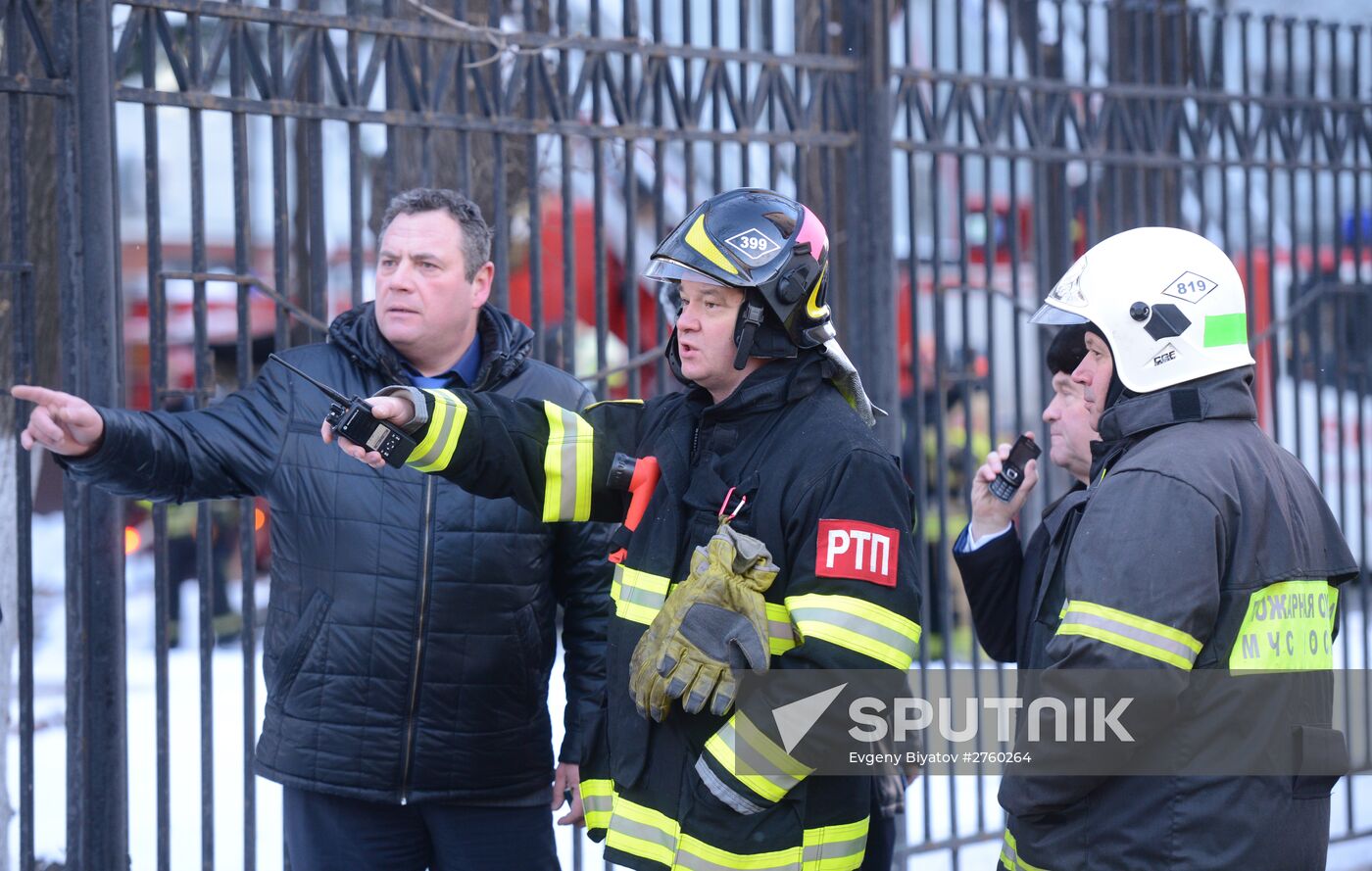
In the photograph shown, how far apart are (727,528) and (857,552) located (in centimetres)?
24

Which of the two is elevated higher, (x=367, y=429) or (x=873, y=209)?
(x=873, y=209)

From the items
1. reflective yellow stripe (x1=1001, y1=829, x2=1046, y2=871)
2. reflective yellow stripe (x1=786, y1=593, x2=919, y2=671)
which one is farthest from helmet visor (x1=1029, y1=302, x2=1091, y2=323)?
reflective yellow stripe (x1=1001, y1=829, x2=1046, y2=871)

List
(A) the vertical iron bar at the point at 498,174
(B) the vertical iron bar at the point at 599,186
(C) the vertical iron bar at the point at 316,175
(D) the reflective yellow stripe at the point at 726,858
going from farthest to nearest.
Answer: (B) the vertical iron bar at the point at 599,186
(A) the vertical iron bar at the point at 498,174
(C) the vertical iron bar at the point at 316,175
(D) the reflective yellow stripe at the point at 726,858

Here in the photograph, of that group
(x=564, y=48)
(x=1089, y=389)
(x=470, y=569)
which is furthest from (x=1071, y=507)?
(x=564, y=48)

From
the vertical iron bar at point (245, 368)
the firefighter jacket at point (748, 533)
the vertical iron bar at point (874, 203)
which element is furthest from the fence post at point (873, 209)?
the firefighter jacket at point (748, 533)

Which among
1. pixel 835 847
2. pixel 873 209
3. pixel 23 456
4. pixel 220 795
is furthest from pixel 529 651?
pixel 220 795

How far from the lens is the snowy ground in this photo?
17.8 feet

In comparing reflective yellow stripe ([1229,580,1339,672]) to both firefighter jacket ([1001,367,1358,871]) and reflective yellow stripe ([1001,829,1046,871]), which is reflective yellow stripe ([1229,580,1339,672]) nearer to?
firefighter jacket ([1001,367,1358,871])

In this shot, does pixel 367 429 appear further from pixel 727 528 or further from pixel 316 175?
pixel 316 175

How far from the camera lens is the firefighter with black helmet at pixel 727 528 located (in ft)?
8.48

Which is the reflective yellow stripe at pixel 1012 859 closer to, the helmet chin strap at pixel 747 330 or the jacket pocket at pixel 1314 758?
the jacket pocket at pixel 1314 758

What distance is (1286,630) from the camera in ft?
8.34

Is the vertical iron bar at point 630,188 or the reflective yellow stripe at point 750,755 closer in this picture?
the reflective yellow stripe at point 750,755

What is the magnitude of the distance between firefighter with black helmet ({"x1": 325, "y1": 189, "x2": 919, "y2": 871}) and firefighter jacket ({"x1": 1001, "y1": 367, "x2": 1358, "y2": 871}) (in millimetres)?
368
